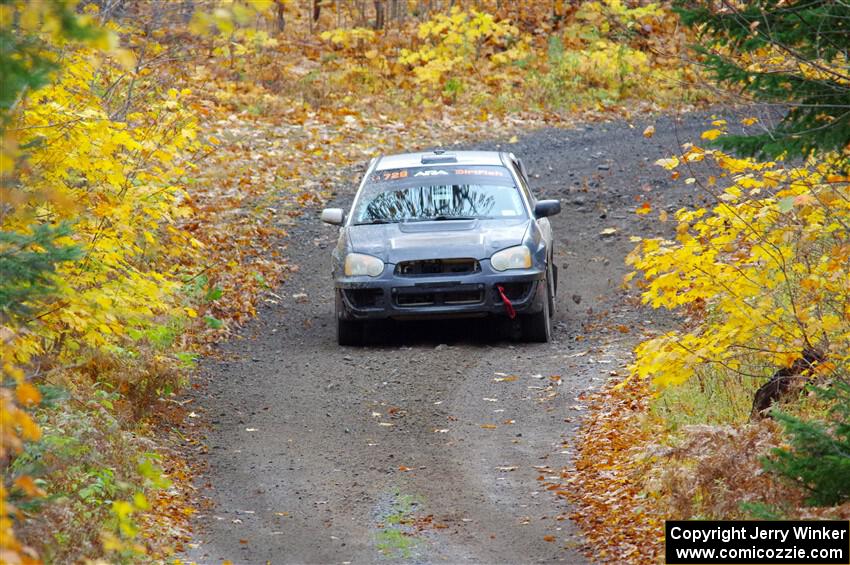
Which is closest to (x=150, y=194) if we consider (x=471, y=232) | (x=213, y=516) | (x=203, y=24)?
(x=213, y=516)

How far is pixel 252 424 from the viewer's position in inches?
375

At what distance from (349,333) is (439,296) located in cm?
112

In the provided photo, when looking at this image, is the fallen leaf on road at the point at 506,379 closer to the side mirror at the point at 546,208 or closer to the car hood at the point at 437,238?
the car hood at the point at 437,238

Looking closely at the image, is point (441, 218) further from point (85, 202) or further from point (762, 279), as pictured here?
point (762, 279)

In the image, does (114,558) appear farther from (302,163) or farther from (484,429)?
(302,163)

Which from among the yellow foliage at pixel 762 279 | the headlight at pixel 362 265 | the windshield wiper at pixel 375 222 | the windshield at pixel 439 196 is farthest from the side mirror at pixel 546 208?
the yellow foliage at pixel 762 279

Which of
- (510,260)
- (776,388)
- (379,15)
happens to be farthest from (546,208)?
(379,15)

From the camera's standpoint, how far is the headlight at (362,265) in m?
11.2

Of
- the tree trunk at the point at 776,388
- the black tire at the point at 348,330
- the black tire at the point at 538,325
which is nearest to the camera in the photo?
the tree trunk at the point at 776,388

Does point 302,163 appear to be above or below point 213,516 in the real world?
below

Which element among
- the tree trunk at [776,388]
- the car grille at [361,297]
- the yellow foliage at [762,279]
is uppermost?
the yellow foliage at [762,279]

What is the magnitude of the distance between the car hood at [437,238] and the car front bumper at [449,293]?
216 mm

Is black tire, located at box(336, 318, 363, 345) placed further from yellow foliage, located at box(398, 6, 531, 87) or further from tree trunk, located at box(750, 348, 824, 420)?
yellow foliage, located at box(398, 6, 531, 87)

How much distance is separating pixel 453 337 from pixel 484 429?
9.54ft
